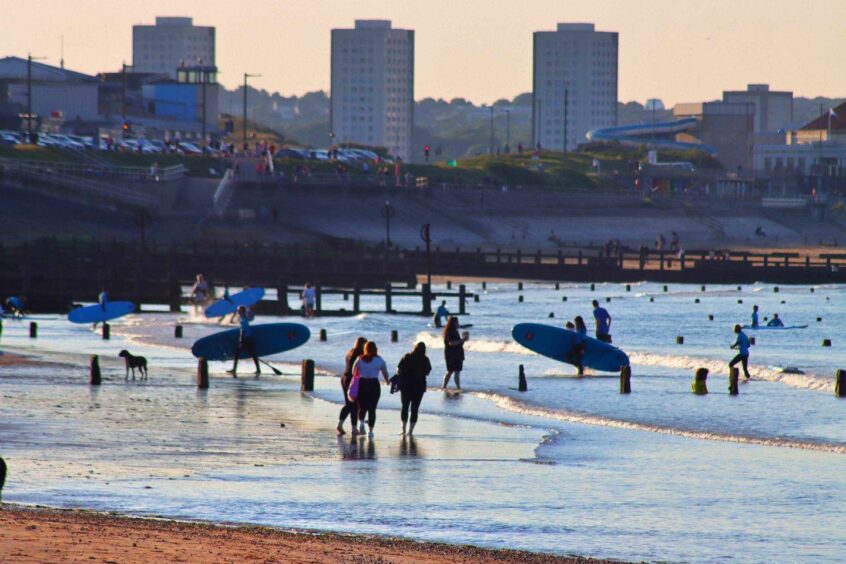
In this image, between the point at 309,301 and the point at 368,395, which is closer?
the point at 368,395

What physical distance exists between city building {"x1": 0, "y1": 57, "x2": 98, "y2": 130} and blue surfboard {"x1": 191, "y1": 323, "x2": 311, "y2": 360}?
99.4 metres

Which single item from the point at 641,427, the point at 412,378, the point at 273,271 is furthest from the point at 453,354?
the point at 273,271

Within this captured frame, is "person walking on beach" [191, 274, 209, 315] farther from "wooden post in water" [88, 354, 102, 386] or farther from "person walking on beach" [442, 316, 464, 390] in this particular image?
"person walking on beach" [442, 316, 464, 390]

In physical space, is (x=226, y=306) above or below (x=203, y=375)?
above

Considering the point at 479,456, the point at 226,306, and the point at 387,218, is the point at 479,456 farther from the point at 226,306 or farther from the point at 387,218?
the point at 387,218

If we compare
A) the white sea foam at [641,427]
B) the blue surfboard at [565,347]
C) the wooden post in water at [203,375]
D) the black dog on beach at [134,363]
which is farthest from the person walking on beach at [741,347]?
the black dog on beach at [134,363]

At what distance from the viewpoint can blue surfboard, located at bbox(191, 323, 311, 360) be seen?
110ft

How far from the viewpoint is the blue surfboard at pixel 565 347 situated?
3428 cm

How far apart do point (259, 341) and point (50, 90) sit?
105 metres

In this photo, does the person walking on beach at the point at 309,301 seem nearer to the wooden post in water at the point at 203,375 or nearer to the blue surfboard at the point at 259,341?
the blue surfboard at the point at 259,341

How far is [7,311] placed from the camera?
171 ft

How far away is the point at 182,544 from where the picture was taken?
45.3ft

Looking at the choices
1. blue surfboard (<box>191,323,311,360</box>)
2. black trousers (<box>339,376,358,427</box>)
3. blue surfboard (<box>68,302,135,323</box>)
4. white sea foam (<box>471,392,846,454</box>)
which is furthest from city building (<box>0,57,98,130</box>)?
black trousers (<box>339,376,358,427</box>)

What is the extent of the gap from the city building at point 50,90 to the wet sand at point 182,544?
387ft
